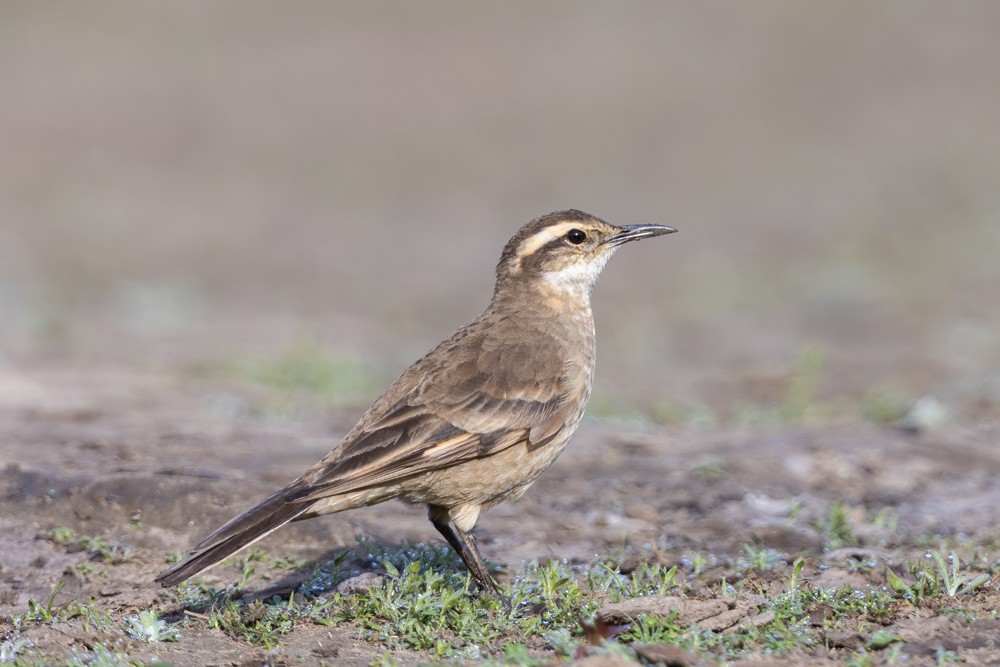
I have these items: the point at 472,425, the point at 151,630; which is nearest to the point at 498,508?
the point at 472,425

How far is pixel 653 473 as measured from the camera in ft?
31.7

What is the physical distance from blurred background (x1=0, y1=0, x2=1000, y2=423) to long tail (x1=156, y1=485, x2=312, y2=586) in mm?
6189

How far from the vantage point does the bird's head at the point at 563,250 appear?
803cm

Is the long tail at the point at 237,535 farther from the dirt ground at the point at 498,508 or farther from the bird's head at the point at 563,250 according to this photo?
the bird's head at the point at 563,250

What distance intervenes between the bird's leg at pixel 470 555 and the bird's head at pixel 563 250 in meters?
1.69

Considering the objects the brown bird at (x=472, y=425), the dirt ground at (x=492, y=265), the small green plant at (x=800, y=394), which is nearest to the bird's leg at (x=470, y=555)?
the brown bird at (x=472, y=425)

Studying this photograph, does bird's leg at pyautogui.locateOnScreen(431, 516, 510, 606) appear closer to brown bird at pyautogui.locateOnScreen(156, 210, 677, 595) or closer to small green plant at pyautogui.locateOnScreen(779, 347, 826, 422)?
brown bird at pyautogui.locateOnScreen(156, 210, 677, 595)

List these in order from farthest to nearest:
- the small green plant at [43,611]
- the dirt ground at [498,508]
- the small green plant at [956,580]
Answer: the dirt ground at [498,508] < the small green plant at [43,611] < the small green plant at [956,580]

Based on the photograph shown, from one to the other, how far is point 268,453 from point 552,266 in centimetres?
285

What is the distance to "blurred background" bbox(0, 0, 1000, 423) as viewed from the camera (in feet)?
48.7

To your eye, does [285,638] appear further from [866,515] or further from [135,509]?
[866,515]

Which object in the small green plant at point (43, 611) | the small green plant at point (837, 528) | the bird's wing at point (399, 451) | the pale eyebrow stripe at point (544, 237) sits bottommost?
the small green plant at point (837, 528)

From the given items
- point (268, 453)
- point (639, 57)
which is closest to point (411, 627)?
point (268, 453)

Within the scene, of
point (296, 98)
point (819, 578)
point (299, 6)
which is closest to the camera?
point (819, 578)
